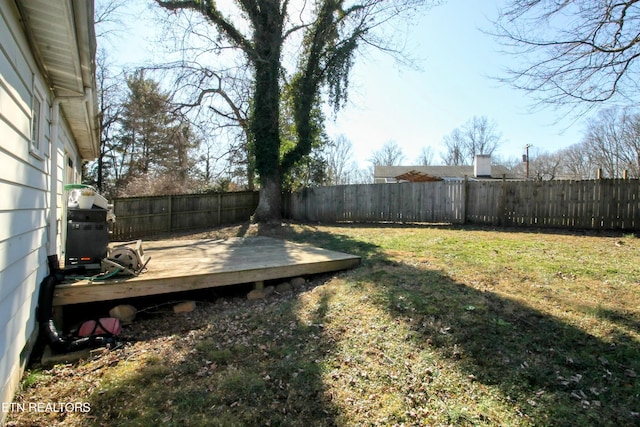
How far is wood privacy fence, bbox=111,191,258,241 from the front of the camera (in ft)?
37.2

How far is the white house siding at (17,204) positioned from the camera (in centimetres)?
202

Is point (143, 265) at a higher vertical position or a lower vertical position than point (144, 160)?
lower

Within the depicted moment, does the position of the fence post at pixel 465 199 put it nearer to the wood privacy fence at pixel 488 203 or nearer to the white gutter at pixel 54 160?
the wood privacy fence at pixel 488 203

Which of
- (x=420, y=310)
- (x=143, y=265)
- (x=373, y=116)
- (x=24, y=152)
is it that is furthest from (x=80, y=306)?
(x=373, y=116)

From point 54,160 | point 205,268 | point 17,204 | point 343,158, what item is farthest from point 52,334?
point 343,158

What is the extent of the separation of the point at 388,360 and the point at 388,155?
42146 mm

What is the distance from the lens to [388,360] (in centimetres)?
264

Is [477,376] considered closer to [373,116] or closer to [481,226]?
[481,226]

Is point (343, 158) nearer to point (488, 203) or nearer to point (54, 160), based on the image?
point (488, 203)

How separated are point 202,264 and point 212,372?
7.44 feet

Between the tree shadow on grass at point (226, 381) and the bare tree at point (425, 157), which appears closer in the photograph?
the tree shadow on grass at point (226, 381)

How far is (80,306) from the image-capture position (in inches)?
159

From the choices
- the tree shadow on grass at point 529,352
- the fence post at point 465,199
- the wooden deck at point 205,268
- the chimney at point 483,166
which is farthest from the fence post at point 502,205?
the chimney at point 483,166

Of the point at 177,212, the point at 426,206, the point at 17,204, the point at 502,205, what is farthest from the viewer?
the point at 177,212
